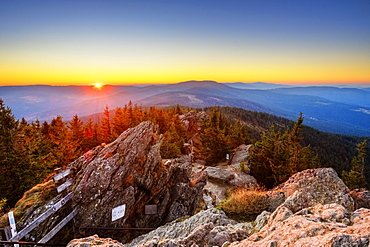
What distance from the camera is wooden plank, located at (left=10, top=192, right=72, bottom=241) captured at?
6.49 meters

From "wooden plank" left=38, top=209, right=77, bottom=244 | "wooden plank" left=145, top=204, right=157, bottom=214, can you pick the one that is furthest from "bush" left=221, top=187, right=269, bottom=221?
"wooden plank" left=38, top=209, right=77, bottom=244

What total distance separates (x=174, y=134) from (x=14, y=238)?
28159 millimetres

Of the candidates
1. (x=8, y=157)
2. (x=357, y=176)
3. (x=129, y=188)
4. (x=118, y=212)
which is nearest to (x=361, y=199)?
(x=129, y=188)

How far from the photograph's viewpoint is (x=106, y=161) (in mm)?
10562

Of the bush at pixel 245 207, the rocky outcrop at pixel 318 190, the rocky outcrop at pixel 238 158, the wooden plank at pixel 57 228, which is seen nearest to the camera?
the rocky outcrop at pixel 318 190

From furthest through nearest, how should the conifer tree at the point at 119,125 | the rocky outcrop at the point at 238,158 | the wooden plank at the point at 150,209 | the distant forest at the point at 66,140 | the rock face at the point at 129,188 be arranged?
the conifer tree at the point at 119,125 < the rocky outcrop at the point at 238,158 < the distant forest at the point at 66,140 < the wooden plank at the point at 150,209 < the rock face at the point at 129,188

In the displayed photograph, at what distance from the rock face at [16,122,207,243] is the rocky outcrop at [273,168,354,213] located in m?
6.11

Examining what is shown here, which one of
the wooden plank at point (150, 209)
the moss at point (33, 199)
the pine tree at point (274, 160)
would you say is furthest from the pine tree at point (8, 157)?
the pine tree at point (274, 160)

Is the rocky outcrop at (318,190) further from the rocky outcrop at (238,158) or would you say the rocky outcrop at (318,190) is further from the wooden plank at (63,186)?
the rocky outcrop at (238,158)

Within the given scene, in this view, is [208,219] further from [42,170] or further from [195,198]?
[42,170]

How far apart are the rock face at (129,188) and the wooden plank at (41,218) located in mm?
534

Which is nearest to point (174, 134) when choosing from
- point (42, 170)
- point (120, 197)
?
point (42, 170)

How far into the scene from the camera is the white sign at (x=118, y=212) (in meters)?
9.27

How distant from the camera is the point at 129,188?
1022cm
